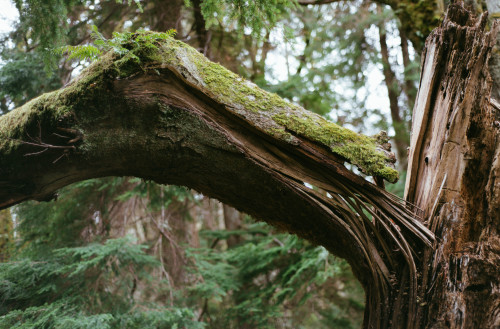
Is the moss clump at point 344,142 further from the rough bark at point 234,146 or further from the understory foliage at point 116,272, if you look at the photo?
the understory foliage at point 116,272

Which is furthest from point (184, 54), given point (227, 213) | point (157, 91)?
point (227, 213)

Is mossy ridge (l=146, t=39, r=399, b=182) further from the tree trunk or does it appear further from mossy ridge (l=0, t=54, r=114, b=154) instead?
mossy ridge (l=0, t=54, r=114, b=154)

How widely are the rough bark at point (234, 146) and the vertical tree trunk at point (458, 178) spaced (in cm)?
13

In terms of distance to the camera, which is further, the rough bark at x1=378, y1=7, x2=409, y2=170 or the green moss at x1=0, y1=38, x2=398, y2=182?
the rough bark at x1=378, y1=7, x2=409, y2=170

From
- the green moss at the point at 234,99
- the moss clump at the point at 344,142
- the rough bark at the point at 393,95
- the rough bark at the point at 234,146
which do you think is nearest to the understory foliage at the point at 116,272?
the rough bark at the point at 234,146

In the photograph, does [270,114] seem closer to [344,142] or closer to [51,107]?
[344,142]

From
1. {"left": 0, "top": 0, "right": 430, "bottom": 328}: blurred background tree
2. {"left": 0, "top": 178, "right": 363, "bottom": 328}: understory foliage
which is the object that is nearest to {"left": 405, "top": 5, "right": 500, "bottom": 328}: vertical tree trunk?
{"left": 0, "top": 0, "right": 430, "bottom": 328}: blurred background tree

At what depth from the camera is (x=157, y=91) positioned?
2.09 metres

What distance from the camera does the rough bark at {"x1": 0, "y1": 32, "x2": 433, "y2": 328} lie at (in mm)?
2100

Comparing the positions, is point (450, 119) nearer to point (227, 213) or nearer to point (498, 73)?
point (498, 73)

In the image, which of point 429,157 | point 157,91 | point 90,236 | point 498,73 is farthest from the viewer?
point 90,236

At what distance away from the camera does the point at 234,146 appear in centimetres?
210

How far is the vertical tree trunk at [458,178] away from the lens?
1905 mm

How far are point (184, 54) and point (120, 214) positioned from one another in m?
4.63
